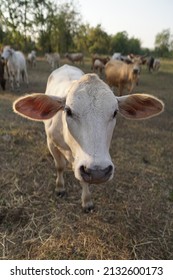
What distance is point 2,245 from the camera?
10.0 ft

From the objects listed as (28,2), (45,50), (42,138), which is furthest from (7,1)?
(42,138)

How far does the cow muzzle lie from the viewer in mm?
2180

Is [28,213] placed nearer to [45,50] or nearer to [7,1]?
[7,1]

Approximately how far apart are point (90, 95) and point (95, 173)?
2.20 feet

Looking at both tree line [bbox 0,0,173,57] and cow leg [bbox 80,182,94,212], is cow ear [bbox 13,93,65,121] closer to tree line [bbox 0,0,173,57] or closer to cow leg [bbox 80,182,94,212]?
cow leg [bbox 80,182,94,212]

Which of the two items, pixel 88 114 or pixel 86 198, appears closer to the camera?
pixel 88 114

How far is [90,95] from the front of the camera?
8.07 ft

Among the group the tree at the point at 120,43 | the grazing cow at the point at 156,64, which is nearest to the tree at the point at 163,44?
the tree at the point at 120,43

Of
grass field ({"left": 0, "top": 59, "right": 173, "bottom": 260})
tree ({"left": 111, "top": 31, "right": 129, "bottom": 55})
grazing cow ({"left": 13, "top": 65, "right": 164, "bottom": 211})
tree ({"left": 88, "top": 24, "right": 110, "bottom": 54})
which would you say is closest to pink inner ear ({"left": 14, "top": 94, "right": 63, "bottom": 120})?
grazing cow ({"left": 13, "top": 65, "right": 164, "bottom": 211})

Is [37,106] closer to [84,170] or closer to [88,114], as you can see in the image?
[88,114]

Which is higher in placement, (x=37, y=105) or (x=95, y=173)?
(x=37, y=105)

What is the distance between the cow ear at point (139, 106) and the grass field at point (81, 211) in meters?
1.32

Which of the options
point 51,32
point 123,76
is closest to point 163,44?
point 51,32
